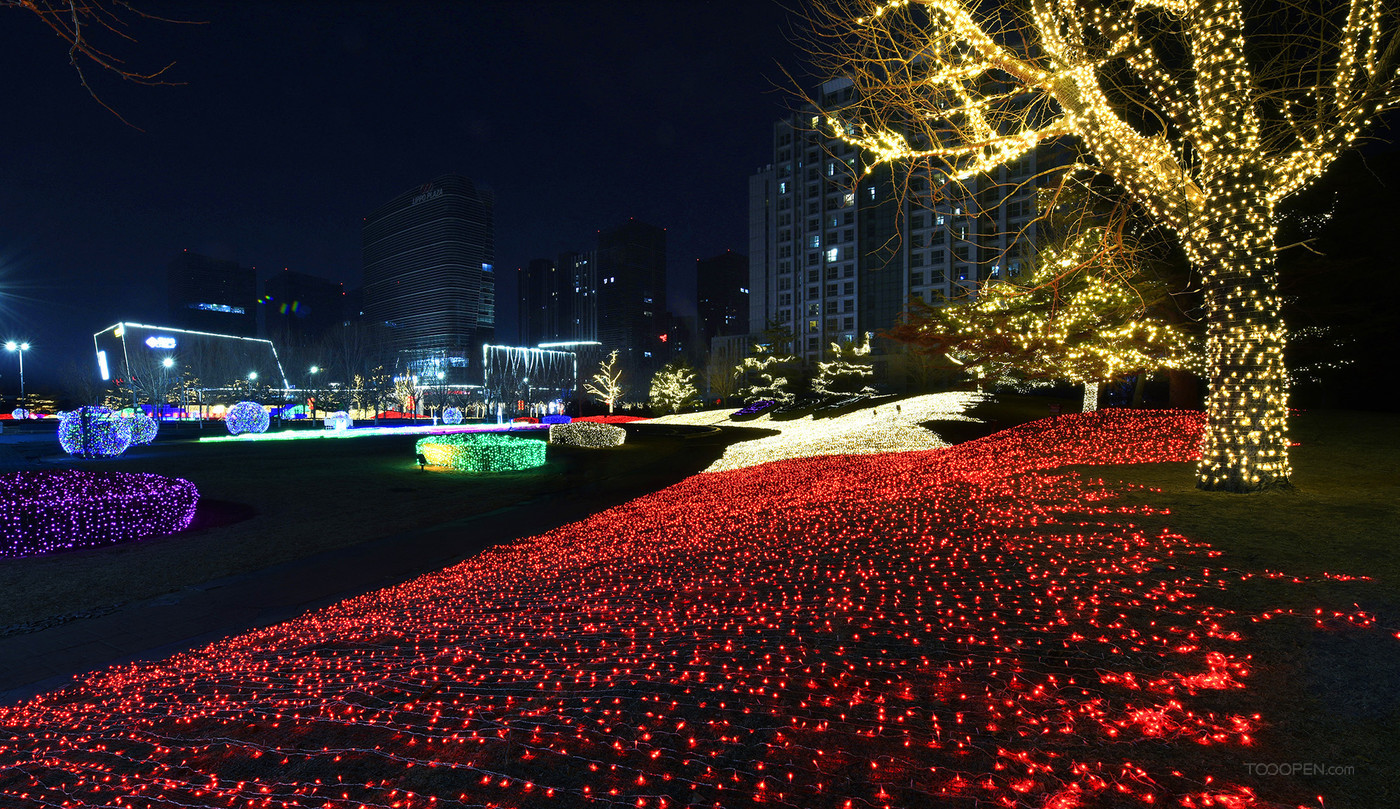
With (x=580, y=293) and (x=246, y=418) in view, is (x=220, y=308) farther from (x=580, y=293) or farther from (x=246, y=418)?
(x=246, y=418)

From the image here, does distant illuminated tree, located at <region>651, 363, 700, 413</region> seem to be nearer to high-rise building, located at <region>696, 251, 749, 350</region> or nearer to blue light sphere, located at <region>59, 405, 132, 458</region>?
blue light sphere, located at <region>59, 405, 132, 458</region>

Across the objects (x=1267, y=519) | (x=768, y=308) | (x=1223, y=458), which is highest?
(x=768, y=308)

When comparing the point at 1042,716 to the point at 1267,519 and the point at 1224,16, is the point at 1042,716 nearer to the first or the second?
the point at 1267,519

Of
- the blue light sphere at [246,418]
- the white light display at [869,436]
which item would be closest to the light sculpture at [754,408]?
the white light display at [869,436]

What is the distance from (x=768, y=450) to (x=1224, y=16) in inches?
636

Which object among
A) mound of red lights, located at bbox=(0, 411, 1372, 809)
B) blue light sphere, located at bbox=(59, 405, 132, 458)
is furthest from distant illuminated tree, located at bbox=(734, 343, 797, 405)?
mound of red lights, located at bbox=(0, 411, 1372, 809)

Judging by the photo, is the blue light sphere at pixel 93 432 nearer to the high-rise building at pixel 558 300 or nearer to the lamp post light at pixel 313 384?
the lamp post light at pixel 313 384

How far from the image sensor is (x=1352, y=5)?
6.72 metres

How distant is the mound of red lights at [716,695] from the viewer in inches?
96.3

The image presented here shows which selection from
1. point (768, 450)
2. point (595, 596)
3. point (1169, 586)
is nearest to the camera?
point (1169, 586)

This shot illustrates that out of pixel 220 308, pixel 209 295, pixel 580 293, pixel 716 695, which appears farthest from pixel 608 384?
pixel 209 295

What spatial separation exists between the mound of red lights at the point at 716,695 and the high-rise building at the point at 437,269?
392 feet

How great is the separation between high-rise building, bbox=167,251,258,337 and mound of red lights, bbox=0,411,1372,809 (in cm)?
16665

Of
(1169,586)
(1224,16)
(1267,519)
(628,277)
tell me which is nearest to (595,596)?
(1169,586)
